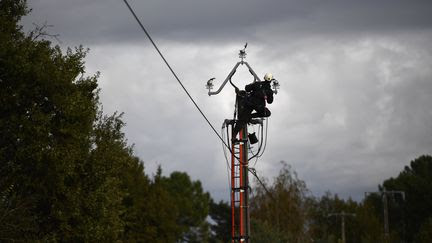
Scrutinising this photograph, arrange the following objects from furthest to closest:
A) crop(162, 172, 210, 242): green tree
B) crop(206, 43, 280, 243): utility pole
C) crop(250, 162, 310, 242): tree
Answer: crop(162, 172, 210, 242): green tree
crop(250, 162, 310, 242): tree
crop(206, 43, 280, 243): utility pole

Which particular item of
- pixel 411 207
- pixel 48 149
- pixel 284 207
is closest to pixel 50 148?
pixel 48 149

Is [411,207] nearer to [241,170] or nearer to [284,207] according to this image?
[284,207]

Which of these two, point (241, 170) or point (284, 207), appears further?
point (284, 207)

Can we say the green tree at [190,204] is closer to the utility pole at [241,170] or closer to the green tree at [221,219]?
the green tree at [221,219]

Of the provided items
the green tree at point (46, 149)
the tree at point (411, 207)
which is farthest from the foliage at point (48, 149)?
the tree at point (411, 207)

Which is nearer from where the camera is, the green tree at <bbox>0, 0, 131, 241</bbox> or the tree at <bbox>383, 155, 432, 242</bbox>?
the green tree at <bbox>0, 0, 131, 241</bbox>

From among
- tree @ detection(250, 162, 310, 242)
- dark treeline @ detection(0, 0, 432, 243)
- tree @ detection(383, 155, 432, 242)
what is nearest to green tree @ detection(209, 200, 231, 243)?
tree @ detection(383, 155, 432, 242)

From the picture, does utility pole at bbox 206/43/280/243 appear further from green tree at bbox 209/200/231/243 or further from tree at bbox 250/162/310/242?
green tree at bbox 209/200/231/243

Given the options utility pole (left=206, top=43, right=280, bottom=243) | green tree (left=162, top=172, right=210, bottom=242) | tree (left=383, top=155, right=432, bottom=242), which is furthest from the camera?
green tree (left=162, top=172, right=210, bottom=242)

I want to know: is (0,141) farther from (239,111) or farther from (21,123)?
(239,111)

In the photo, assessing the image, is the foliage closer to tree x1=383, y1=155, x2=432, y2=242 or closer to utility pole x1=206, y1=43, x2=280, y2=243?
utility pole x1=206, y1=43, x2=280, y2=243

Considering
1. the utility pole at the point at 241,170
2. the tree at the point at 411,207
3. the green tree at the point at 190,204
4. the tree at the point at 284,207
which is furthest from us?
the green tree at the point at 190,204

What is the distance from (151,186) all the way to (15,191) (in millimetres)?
32485

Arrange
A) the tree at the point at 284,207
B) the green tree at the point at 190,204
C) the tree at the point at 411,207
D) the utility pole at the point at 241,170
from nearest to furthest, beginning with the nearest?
the utility pole at the point at 241,170 < the tree at the point at 284,207 < the tree at the point at 411,207 < the green tree at the point at 190,204
